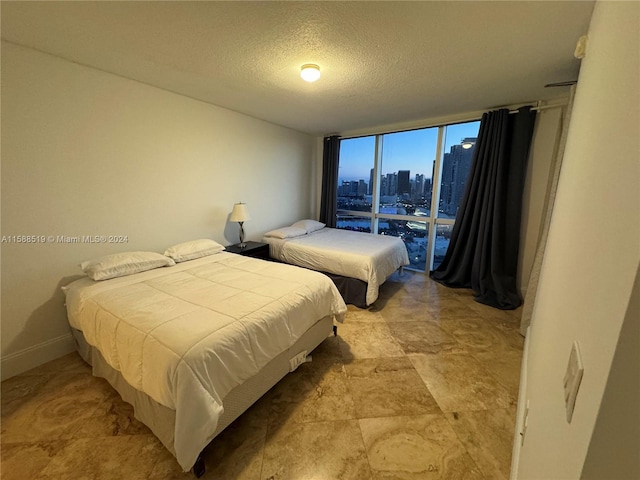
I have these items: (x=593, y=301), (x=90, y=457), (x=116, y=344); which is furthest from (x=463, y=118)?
(x=90, y=457)

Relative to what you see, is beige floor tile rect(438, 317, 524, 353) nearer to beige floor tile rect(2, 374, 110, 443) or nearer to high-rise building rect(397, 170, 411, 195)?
high-rise building rect(397, 170, 411, 195)

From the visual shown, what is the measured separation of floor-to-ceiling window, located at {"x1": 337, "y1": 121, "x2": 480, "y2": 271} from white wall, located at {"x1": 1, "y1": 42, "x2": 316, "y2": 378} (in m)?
2.30

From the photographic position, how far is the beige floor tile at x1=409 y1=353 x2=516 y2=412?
170 cm

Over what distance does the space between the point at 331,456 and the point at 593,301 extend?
1.45 m

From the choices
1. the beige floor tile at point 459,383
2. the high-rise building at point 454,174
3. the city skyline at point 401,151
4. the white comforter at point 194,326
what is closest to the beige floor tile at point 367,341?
the beige floor tile at point 459,383

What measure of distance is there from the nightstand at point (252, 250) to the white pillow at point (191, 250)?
0.35 m

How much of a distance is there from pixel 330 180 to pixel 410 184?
4.52 ft

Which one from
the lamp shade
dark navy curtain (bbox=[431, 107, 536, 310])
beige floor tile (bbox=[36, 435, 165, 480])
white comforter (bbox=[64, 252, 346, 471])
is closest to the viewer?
white comforter (bbox=[64, 252, 346, 471])

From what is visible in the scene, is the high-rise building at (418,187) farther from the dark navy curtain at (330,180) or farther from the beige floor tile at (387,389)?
the beige floor tile at (387,389)

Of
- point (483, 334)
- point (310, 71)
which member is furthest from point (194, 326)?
point (483, 334)

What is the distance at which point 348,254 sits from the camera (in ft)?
9.83

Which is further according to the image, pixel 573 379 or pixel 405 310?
pixel 405 310

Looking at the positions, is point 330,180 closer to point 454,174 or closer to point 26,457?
point 454,174

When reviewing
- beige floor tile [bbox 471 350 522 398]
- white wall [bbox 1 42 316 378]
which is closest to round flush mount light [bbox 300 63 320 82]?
white wall [bbox 1 42 316 378]
